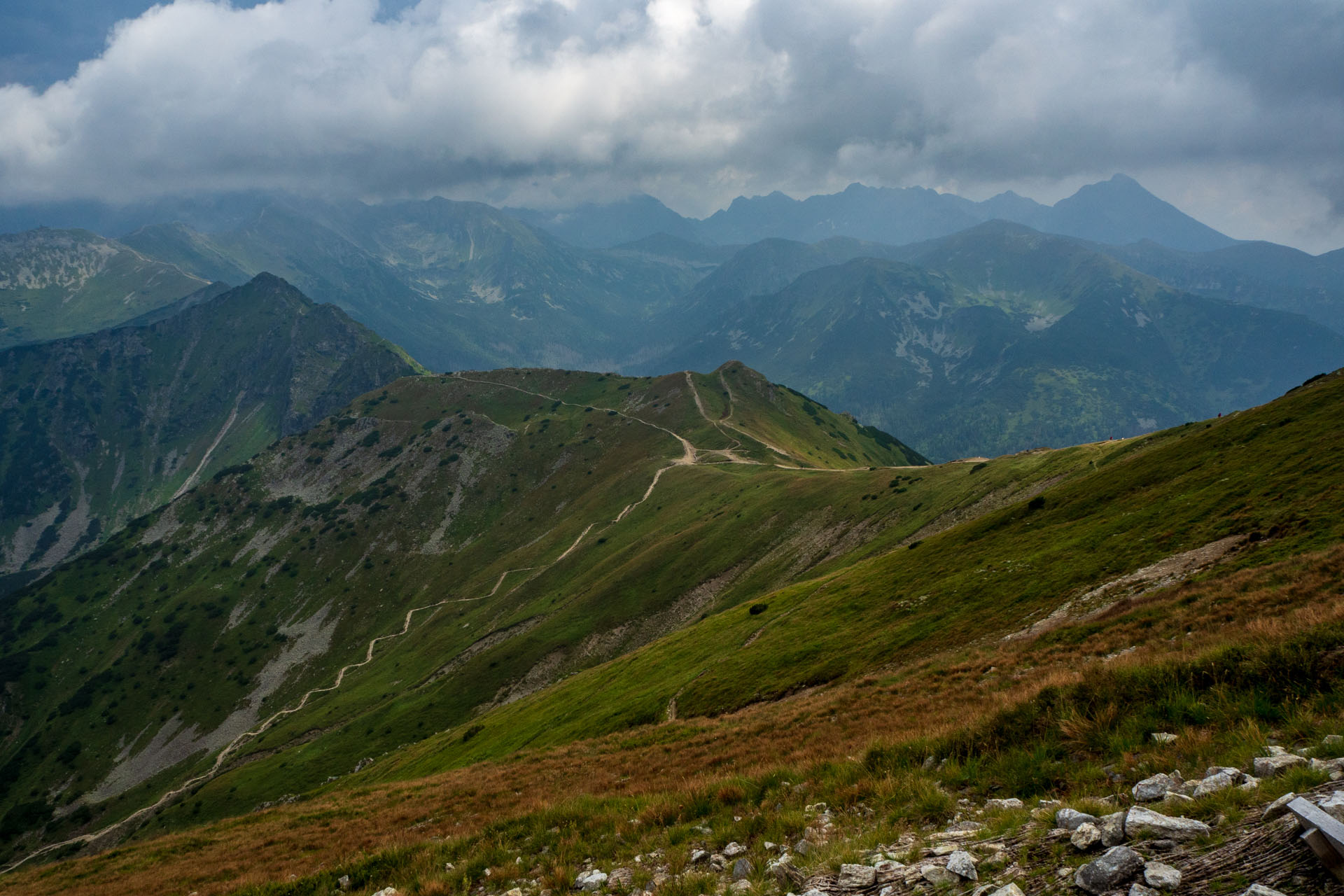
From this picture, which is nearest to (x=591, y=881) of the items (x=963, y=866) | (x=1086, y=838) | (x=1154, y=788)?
(x=963, y=866)

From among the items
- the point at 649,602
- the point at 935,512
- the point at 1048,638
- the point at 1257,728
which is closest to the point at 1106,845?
the point at 1257,728

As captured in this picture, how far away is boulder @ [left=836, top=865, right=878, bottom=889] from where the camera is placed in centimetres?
960

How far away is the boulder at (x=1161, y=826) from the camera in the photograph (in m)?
7.82

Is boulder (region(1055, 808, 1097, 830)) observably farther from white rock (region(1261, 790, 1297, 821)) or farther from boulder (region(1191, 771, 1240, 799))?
white rock (region(1261, 790, 1297, 821))

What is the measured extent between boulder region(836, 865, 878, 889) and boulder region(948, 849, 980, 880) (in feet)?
4.06

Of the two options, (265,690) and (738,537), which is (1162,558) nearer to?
(738,537)

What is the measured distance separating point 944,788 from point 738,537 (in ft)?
316

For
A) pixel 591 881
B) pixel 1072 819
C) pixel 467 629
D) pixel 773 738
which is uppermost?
pixel 1072 819

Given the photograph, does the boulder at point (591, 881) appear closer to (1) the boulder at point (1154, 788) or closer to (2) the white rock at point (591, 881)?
(2) the white rock at point (591, 881)

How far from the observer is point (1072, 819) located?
921 cm

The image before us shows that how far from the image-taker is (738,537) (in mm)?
108875

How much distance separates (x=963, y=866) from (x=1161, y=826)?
8.27ft

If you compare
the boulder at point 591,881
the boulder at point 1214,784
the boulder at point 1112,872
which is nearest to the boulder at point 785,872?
the boulder at point 591,881

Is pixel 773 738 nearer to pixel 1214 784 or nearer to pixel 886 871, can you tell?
pixel 886 871
